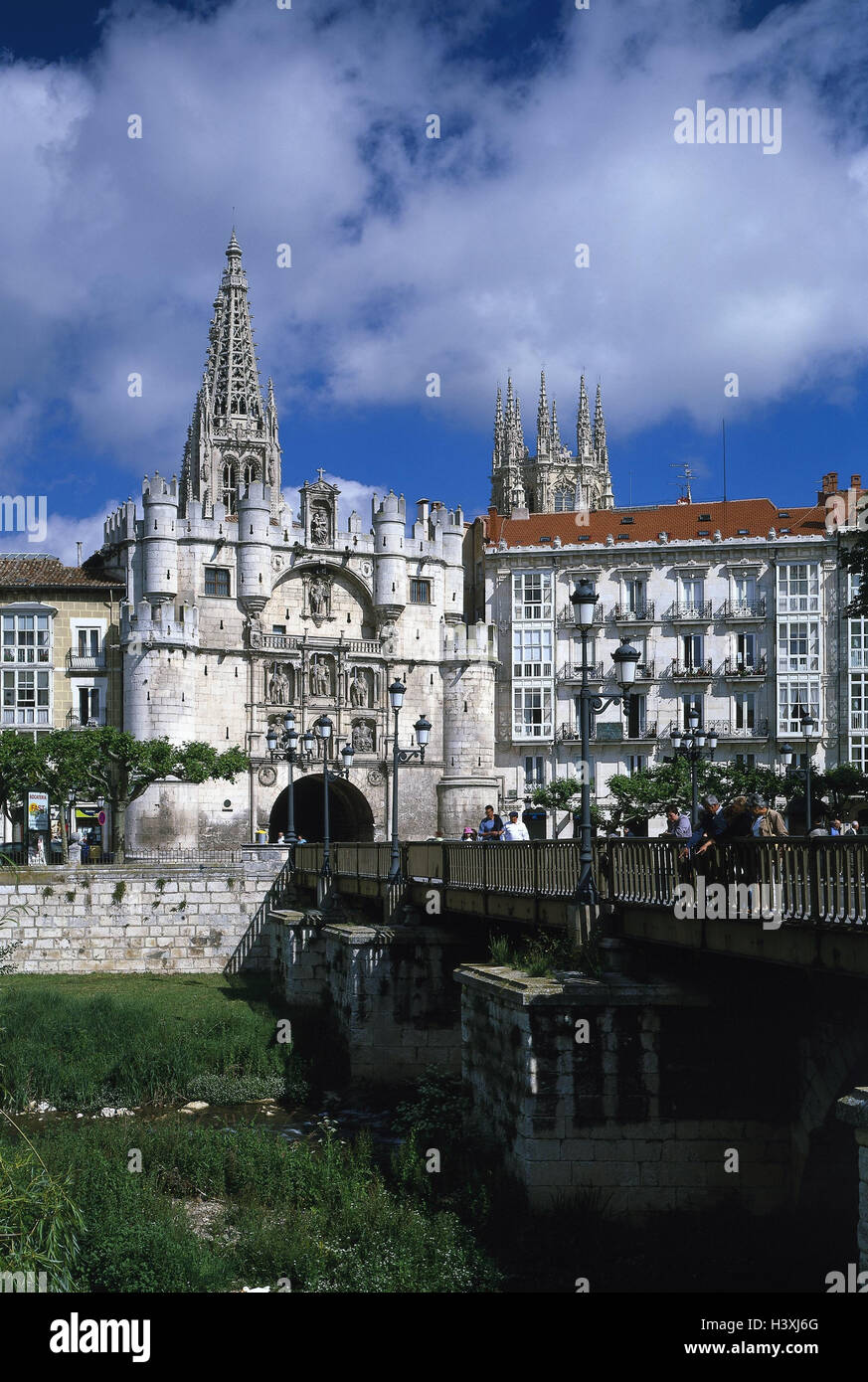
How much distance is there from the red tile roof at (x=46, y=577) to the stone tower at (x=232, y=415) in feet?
38.6

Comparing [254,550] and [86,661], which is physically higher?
[254,550]

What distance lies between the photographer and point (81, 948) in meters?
44.7

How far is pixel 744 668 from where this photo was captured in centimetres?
6881

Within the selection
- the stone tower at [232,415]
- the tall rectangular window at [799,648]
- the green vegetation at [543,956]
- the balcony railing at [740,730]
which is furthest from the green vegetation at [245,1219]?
the stone tower at [232,415]

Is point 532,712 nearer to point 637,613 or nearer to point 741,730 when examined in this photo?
point 637,613

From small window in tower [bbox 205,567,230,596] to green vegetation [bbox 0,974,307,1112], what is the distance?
32.7 meters

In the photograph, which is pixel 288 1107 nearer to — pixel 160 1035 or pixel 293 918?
pixel 160 1035

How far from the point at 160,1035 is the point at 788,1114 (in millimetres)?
16922

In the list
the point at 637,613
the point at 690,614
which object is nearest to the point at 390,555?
the point at 637,613

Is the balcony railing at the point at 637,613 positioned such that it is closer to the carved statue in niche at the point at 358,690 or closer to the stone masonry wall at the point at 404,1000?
the carved statue in niche at the point at 358,690

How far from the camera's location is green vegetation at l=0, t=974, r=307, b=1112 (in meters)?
28.7

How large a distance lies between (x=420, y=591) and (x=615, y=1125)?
5395cm
